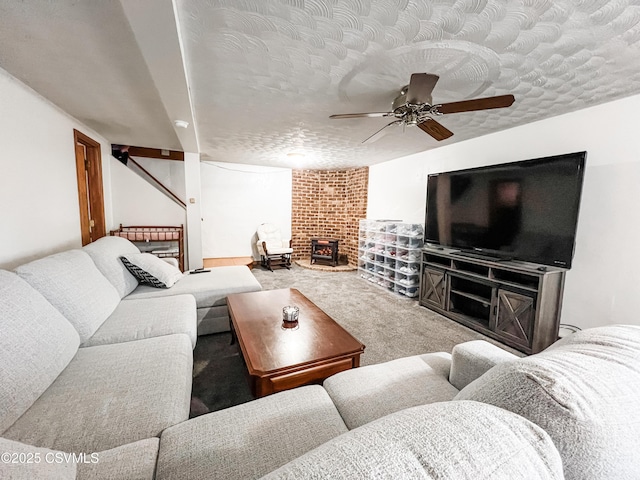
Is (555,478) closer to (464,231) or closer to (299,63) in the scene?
(299,63)

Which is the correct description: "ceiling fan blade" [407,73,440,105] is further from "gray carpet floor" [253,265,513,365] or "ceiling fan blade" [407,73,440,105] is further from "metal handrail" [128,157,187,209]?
"metal handrail" [128,157,187,209]

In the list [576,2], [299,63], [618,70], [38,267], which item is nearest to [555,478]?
[576,2]

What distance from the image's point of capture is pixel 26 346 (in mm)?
1022

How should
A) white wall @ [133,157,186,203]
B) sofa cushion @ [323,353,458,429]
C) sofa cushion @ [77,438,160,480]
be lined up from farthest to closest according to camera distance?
white wall @ [133,157,186,203], sofa cushion @ [323,353,458,429], sofa cushion @ [77,438,160,480]

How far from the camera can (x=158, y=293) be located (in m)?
2.31

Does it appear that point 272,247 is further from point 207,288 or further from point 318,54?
point 318,54

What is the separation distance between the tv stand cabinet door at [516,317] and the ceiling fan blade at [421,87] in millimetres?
1910

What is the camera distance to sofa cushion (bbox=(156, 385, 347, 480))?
73 centimetres

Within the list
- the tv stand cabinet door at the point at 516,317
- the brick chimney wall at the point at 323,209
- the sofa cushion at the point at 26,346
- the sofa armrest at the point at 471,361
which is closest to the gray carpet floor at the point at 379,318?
the tv stand cabinet door at the point at 516,317

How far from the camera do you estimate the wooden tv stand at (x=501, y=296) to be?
7.27 ft

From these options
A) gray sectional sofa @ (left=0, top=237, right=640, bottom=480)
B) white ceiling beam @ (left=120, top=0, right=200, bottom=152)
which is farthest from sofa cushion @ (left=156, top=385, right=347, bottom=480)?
white ceiling beam @ (left=120, top=0, right=200, bottom=152)

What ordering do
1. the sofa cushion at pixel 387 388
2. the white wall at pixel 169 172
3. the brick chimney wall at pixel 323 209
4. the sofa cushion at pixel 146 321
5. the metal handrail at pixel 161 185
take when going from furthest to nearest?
the brick chimney wall at pixel 323 209 < the white wall at pixel 169 172 < the metal handrail at pixel 161 185 < the sofa cushion at pixel 146 321 < the sofa cushion at pixel 387 388

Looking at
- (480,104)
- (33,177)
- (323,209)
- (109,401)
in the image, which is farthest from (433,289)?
(33,177)

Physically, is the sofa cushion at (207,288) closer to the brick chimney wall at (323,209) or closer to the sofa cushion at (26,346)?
the sofa cushion at (26,346)
